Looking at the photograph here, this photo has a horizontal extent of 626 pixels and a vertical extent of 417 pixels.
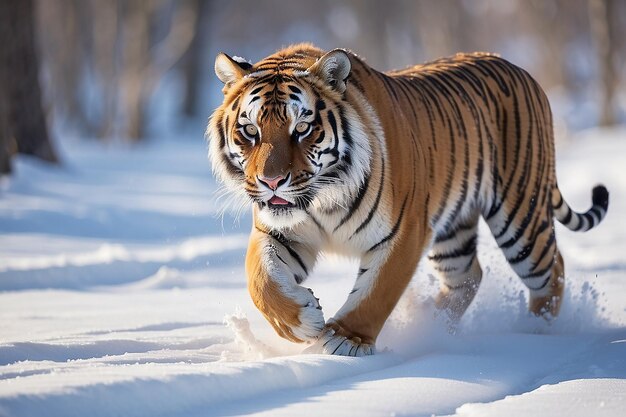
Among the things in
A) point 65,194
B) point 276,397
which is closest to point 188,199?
point 65,194

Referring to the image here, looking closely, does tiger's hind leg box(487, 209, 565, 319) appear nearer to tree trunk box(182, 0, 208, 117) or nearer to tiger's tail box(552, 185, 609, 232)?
tiger's tail box(552, 185, 609, 232)

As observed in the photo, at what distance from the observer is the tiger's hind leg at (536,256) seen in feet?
16.1

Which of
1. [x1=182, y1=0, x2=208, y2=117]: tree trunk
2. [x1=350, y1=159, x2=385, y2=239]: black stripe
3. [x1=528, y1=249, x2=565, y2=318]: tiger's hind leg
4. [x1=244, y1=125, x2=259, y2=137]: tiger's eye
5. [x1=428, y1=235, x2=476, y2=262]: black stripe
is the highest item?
[x1=182, y1=0, x2=208, y2=117]: tree trunk

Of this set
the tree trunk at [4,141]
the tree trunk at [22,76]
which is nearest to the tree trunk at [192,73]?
the tree trunk at [22,76]

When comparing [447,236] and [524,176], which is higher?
[524,176]

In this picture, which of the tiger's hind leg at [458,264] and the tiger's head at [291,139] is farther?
the tiger's hind leg at [458,264]

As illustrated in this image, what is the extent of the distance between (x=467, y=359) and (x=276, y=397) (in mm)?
1004

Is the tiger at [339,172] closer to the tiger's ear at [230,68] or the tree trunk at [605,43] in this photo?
the tiger's ear at [230,68]

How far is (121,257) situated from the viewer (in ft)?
21.5

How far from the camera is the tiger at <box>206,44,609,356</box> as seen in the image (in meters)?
3.76

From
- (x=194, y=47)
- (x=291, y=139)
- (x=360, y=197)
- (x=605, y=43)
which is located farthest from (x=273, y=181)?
(x=194, y=47)

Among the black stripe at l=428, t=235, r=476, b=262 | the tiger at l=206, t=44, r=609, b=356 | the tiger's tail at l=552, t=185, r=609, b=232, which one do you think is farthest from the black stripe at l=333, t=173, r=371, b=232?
the tiger's tail at l=552, t=185, r=609, b=232

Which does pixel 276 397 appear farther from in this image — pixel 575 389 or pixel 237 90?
pixel 237 90

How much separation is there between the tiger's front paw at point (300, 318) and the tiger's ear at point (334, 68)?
86cm
